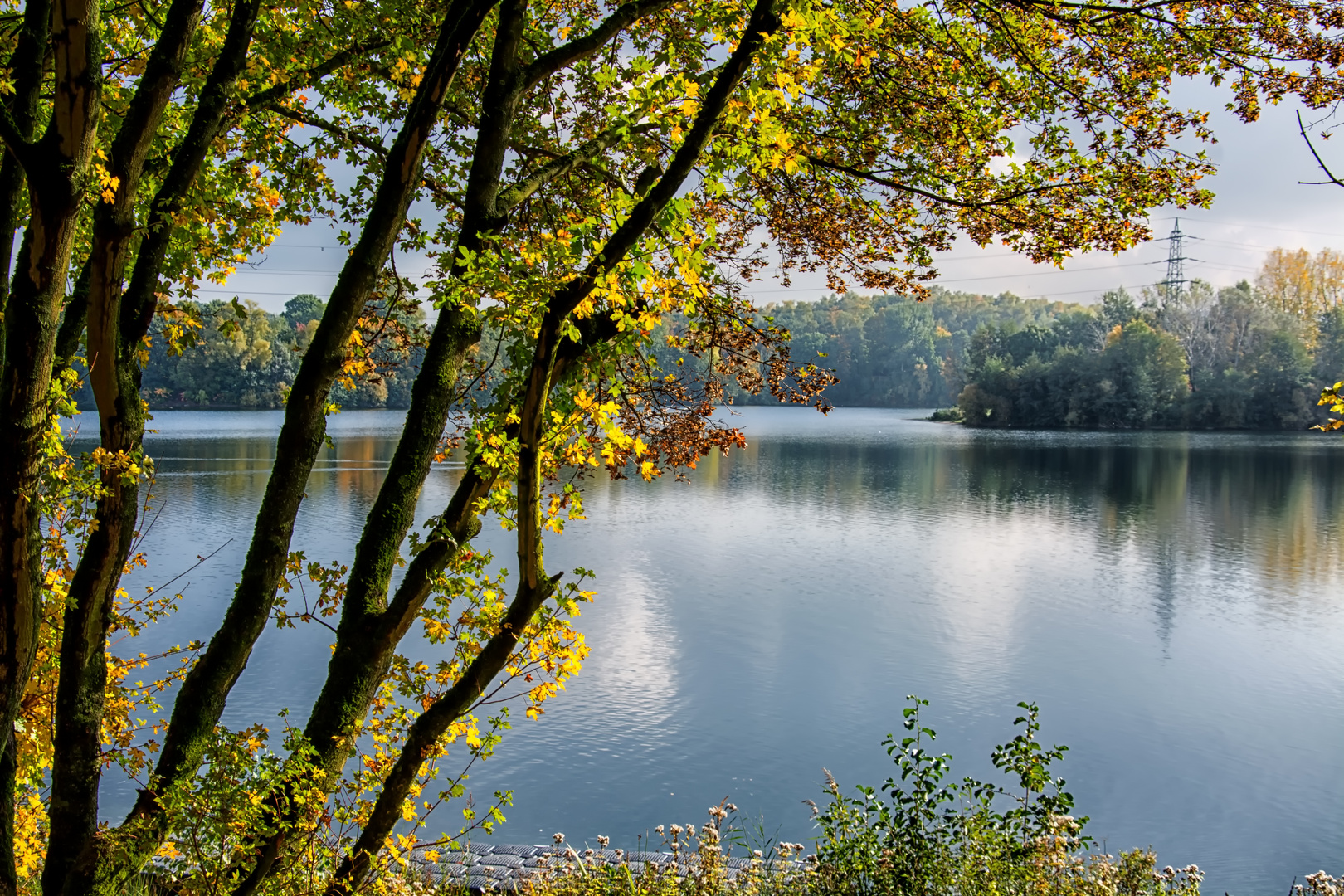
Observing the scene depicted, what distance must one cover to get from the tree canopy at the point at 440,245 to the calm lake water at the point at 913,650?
4.84m

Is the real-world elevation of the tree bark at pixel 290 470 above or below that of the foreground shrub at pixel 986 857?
above

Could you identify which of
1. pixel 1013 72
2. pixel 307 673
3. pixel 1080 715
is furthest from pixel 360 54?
pixel 1080 715

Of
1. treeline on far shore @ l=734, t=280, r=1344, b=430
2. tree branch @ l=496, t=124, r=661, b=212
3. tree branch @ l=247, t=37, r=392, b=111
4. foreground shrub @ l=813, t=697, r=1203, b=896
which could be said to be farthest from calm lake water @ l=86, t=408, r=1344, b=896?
treeline on far shore @ l=734, t=280, r=1344, b=430

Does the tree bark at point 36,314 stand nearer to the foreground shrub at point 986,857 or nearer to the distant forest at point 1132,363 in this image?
the foreground shrub at point 986,857

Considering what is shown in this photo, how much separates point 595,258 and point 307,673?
32.6 ft

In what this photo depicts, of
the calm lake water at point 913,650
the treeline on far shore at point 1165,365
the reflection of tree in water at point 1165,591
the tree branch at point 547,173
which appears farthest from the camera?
the treeline on far shore at point 1165,365

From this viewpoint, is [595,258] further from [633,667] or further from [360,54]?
[633,667]

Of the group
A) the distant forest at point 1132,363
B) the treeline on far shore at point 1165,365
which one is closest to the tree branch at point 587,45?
the distant forest at point 1132,363

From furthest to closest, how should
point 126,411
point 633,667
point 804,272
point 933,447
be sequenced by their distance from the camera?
1. point 933,447
2. point 633,667
3. point 804,272
4. point 126,411

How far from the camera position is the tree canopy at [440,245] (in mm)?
2600

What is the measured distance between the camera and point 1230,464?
1358 inches

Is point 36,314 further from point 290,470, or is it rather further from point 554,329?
point 554,329

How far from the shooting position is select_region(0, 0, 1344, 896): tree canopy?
260 cm

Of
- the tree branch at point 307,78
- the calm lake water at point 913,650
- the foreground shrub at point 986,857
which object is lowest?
the calm lake water at point 913,650
